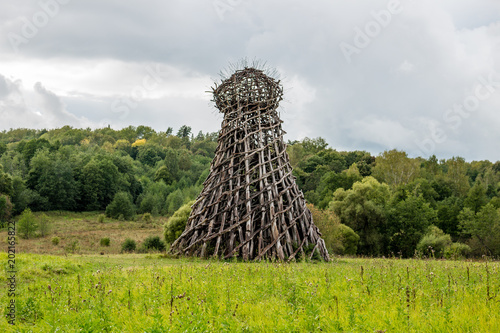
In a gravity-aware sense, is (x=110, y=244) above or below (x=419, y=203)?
below

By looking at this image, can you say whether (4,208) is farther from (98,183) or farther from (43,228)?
(98,183)

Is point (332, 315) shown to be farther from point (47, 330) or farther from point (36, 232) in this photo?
point (36, 232)

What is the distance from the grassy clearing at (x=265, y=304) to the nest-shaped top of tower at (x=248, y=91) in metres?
9.50

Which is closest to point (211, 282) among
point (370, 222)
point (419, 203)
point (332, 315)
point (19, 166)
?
point (332, 315)

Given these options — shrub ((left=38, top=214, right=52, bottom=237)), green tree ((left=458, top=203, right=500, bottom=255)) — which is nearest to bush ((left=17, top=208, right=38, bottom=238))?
shrub ((left=38, top=214, right=52, bottom=237))

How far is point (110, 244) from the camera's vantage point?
30.1 metres

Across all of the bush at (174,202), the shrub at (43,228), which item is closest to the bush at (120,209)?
the bush at (174,202)

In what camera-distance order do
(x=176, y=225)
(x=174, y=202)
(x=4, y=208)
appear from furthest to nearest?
(x=174, y=202), (x=4, y=208), (x=176, y=225)

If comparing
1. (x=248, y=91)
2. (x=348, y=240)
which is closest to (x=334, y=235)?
(x=348, y=240)

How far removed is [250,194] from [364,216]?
63.9 feet

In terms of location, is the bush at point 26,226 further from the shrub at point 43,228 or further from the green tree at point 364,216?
the green tree at point 364,216

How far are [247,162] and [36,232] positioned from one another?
27.6 metres

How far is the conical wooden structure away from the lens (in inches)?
553

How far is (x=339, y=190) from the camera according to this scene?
3581cm
